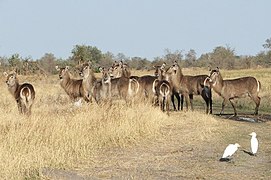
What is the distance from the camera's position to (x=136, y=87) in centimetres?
1969

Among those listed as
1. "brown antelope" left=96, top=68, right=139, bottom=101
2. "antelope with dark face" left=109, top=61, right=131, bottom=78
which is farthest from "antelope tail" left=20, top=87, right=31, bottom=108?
"antelope with dark face" left=109, top=61, right=131, bottom=78

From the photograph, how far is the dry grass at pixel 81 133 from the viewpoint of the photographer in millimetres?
10242

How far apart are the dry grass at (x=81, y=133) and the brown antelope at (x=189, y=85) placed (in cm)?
453

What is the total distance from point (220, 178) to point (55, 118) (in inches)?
211

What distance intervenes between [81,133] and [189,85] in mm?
10491

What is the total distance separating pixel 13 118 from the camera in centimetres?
1340

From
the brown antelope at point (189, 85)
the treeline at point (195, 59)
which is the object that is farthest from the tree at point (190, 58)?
the brown antelope at point (189, 85)

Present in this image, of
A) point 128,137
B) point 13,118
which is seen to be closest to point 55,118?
point 13,118

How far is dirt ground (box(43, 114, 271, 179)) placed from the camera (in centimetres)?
965

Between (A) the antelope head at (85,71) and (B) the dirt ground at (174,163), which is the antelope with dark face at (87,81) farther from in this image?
(B) the dirt ground at (174,163)

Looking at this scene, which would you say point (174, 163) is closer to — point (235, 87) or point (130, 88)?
point (130, 88)

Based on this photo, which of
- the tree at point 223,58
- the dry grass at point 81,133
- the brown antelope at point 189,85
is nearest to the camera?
the dry grass at point 81,133

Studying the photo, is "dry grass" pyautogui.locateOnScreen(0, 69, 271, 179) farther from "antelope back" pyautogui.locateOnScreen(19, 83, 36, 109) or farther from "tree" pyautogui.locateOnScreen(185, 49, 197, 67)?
"tree" pyautogui.locateOnScreen(185, 49, 197, 67)

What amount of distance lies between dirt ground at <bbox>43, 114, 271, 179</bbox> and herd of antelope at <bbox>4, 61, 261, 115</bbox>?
546 cm
